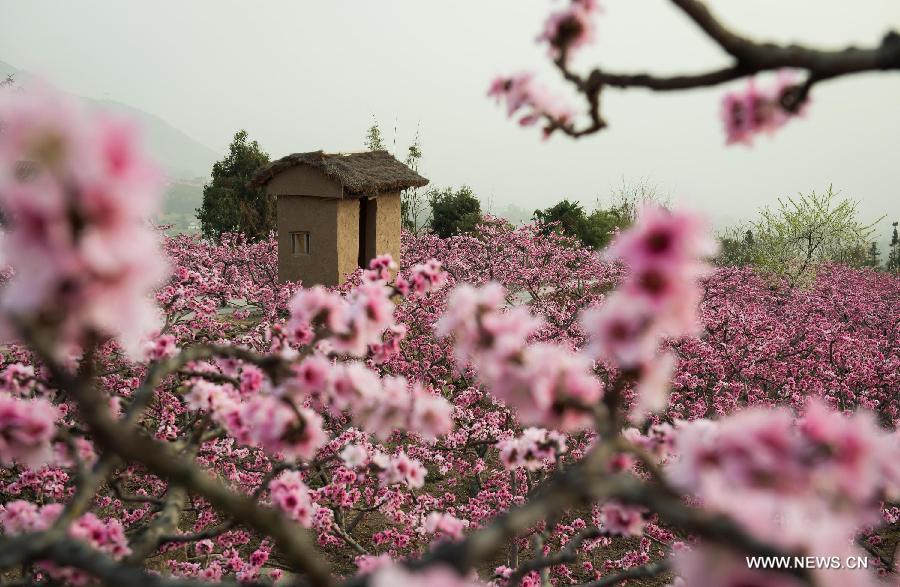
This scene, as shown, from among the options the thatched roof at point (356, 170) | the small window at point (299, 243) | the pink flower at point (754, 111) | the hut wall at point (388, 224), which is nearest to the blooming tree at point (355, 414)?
the pink flower at point (754, 111)

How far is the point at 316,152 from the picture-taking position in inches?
527

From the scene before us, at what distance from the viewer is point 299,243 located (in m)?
14.1

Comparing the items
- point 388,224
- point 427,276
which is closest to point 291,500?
point 427,276

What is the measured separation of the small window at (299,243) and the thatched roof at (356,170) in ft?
5.55

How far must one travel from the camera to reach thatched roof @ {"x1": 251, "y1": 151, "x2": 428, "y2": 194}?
13.1 meters

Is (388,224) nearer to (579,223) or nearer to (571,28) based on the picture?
(579,223)

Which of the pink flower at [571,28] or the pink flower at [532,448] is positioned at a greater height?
the pink flower at [571,28]

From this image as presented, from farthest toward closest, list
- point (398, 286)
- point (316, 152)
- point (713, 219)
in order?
1. point (316, 152)
2. point (398, 286)
3. point (713, 219)

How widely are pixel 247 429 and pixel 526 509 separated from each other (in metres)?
1.89

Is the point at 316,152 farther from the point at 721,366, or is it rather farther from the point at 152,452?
the point at 152,452

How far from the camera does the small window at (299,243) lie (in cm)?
1395

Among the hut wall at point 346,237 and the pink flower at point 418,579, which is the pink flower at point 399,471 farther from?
the hut wall at point 346,237

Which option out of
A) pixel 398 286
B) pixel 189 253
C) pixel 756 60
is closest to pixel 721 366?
pixel 398 286

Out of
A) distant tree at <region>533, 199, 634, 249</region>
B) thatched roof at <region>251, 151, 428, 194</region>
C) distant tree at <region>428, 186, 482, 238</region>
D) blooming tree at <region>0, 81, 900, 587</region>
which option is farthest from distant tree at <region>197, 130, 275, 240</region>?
blooming tree at <region>0, 81, 900, 587</region>
